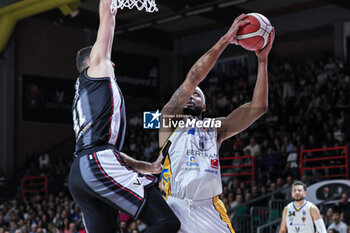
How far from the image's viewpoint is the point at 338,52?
67.4ft

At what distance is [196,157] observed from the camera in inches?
184

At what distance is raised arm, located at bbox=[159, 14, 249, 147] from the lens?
4.41 meters

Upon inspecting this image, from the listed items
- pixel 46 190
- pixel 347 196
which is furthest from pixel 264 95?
pixel 46 190

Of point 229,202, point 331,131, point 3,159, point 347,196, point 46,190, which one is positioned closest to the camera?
point 347,196

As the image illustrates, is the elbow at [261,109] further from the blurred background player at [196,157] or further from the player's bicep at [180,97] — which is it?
the player's bicep at [180,97]

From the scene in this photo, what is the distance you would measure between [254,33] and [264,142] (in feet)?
37.7

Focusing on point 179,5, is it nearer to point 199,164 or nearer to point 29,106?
point 29,106

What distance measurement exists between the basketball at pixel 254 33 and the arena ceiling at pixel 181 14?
47.6 feet

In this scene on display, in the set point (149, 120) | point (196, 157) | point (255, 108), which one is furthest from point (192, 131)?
point (149, 120)

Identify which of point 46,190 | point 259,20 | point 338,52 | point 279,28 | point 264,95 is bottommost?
point 46,190

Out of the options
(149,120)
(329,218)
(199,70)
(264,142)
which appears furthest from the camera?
(149,120)

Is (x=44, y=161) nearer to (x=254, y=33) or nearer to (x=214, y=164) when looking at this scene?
(x=214, y=164)

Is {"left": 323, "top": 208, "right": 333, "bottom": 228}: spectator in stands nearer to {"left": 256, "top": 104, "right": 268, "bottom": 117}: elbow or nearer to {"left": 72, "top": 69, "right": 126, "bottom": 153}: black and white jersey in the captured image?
{"left": 256, "top": 104, "right": 268, "bottom": 117}: elbow

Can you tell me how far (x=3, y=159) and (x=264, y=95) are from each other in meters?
19.1
